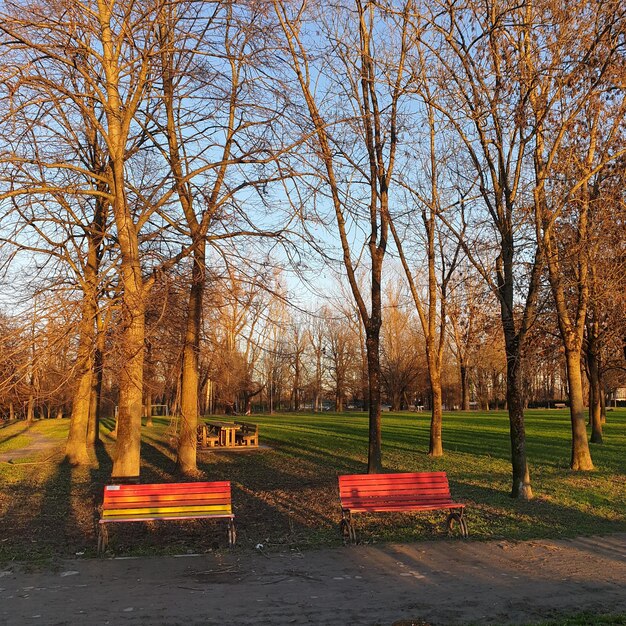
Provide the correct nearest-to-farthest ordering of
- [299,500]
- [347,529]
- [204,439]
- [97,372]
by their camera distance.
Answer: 1. [347,529]
2. [299,500]
3. [97,372]
4. [204,439]

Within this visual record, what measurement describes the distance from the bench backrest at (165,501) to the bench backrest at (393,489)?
157cm

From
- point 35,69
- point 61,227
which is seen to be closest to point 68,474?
point 61,227

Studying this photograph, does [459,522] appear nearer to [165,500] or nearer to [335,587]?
[335,587]

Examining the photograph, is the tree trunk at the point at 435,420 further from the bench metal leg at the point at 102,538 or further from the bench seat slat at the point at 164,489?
the bench metal leg at the point at 102,538

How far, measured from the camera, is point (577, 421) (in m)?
15.6

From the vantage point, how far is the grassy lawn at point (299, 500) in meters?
8.33

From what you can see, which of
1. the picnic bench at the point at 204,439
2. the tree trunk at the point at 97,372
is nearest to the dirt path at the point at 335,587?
the tree trunk at the point at 97,372

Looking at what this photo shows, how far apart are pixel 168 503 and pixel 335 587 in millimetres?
2760

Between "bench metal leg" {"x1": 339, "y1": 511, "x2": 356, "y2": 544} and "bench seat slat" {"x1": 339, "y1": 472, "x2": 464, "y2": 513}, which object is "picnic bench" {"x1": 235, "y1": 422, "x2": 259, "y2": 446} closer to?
"bench seat slat" {"x1": 339, "y1": 472, "x2": 464, "y2": 513}

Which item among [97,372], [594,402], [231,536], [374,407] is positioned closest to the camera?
[231,536]

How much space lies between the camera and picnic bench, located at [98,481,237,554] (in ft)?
26.0

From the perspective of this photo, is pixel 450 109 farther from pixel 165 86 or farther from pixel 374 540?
pixel 374 540

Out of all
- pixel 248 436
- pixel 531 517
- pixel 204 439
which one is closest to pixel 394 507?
pixel 531 517

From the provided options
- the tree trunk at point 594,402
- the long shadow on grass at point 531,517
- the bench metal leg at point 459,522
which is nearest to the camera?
the bench metal leg at point 459,522
